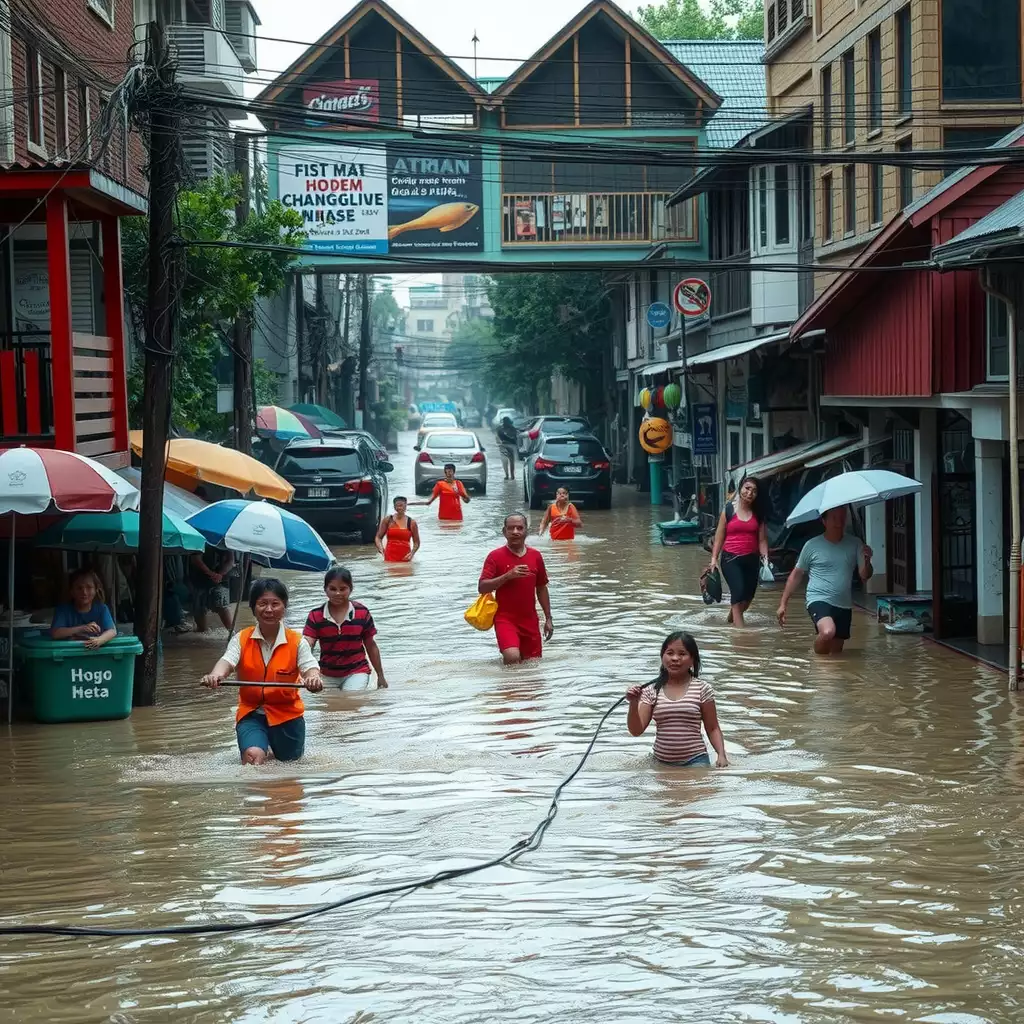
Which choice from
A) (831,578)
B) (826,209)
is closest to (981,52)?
(826,209)

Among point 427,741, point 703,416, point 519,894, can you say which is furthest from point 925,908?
point 703,416

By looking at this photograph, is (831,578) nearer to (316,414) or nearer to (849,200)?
(849,200)

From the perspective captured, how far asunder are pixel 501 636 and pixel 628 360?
33165mm

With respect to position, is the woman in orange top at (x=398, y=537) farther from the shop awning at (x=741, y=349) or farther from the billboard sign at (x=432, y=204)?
the billboard sign at (x=432, y=204)

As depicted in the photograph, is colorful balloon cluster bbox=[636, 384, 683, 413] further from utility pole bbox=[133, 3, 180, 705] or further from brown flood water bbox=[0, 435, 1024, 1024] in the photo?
utility pole bbox=[133, 3, 180, 705]

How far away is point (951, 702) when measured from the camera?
42.6 ft

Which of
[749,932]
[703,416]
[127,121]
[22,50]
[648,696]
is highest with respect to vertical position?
[22,50]

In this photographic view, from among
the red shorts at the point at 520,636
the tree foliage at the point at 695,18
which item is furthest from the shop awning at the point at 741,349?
the tree foliage at the point at 695,18

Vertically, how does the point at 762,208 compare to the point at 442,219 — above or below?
below

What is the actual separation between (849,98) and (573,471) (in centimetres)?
1162

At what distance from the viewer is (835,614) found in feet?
50.7

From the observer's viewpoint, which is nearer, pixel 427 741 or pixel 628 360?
pixel 427 741

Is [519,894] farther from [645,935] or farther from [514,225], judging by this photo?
[514,225]

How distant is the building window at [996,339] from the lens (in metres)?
15.1
